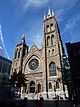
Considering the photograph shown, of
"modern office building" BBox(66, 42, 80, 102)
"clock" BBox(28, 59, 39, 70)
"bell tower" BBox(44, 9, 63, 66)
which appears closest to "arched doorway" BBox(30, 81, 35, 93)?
"clock" BBox(28, 59, 39, 70)

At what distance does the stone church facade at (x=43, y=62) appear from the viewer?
3591 cm

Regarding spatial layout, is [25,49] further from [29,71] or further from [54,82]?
[54,82]

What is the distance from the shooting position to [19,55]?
159ft

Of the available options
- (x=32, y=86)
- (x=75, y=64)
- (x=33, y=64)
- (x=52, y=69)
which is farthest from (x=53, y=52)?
(x=75, y=64)

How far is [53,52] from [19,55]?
1535 centimetres

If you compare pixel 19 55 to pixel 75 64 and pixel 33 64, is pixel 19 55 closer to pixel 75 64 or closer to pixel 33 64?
pixel 33 64

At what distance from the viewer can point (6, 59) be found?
53.8 metres

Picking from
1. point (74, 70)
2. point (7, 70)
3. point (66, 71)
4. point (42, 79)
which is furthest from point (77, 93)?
point (7, 70)

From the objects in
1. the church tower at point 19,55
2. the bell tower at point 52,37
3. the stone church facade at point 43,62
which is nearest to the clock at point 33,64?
the stone church facade at point 43,62

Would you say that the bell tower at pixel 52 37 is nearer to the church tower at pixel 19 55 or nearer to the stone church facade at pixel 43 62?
the stone church facade at pixel 43 62

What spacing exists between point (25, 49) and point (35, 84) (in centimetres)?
1705

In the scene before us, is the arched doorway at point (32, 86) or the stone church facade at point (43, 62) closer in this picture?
the stone church facade at point (43, 62)

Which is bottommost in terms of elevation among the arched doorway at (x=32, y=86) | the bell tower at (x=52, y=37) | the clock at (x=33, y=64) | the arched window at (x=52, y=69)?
the arched doorway at (x=32, y=86)

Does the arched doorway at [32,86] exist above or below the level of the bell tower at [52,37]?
below
